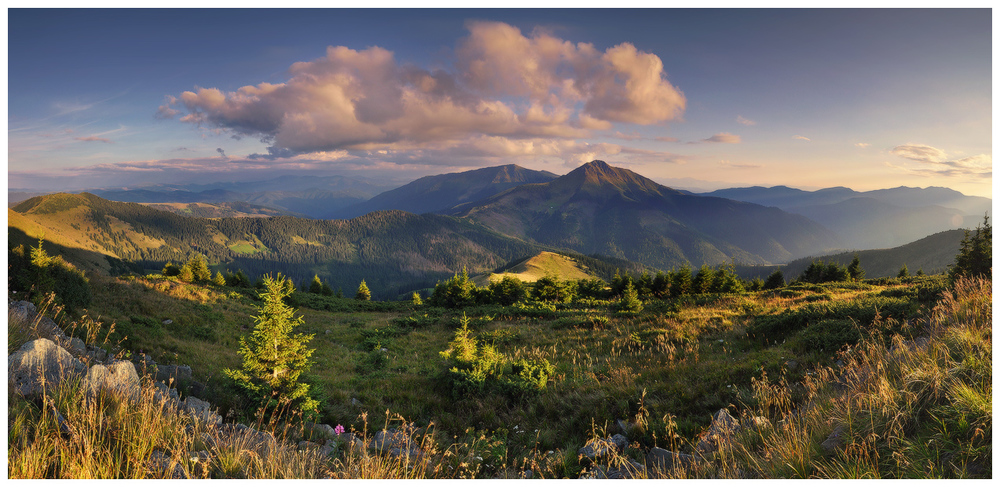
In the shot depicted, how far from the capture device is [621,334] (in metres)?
13.0

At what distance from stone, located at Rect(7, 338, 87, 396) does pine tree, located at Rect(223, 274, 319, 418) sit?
207cm

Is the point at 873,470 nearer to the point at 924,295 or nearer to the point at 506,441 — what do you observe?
the point at 506,441

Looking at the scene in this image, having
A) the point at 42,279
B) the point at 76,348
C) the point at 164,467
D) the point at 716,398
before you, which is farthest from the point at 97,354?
the point at 716,398

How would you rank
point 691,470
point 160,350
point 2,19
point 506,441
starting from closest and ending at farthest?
point 691,470 < point 2,19 < point 506,441 < point 160,350

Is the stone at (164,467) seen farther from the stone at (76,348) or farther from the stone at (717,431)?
the stone at (717,431)

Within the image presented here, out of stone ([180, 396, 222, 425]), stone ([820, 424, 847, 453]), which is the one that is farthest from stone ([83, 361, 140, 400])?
stone ([820, 424, 847, 453])

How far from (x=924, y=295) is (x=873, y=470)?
8540mm

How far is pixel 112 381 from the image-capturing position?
15.5 feet

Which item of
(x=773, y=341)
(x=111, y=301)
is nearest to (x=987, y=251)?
(x=773, y=341)

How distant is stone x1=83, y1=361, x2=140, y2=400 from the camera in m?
4.46

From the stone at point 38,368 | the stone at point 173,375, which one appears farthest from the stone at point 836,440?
the stone at point 173,375

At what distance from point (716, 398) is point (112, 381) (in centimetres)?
885

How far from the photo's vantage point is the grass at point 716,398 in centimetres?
333

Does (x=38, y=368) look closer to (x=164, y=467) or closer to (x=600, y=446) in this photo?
(x=164, y=467)
